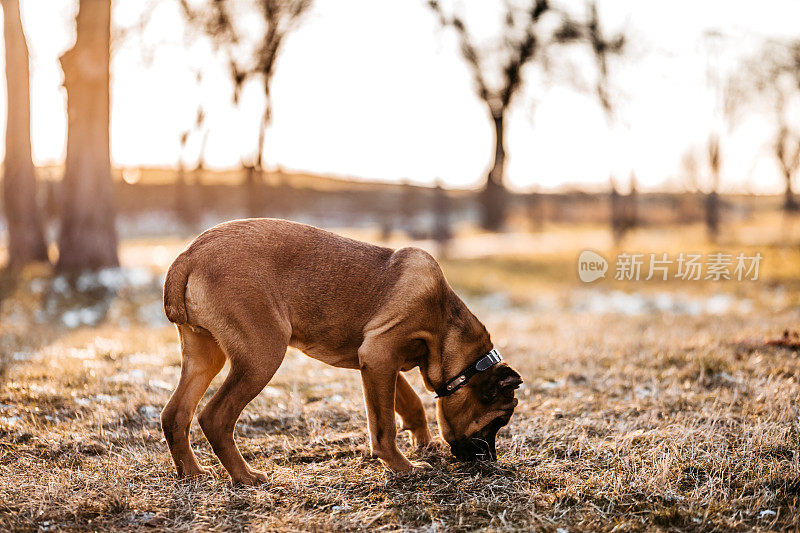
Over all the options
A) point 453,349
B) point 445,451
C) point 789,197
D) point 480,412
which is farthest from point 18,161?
point 789,197

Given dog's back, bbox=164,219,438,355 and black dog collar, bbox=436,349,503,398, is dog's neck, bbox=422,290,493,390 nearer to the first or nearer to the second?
black dog collar, bbox=436,349,503,398

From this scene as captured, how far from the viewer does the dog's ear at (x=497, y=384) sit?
13.9 ft

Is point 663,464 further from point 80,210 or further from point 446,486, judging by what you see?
point 80,210

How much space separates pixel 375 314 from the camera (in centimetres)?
426

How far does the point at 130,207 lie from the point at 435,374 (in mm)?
43447

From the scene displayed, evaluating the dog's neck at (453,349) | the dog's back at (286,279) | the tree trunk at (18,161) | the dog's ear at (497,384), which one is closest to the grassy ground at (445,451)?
the dog's ear at (497,384)

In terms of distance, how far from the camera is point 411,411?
476cm

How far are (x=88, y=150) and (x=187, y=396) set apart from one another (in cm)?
1120

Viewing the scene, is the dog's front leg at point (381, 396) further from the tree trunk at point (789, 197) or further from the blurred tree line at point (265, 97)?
the tree trunk at point (789, 197)

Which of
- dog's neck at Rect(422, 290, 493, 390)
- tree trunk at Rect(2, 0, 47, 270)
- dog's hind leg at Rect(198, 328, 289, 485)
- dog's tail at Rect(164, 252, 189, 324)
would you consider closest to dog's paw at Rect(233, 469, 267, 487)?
dog's hind leg at Rect(198, 328, 289, 485)

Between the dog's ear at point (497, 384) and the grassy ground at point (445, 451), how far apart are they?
43cm

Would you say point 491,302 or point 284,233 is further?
point 491,302

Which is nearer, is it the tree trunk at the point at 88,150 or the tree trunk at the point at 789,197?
the tree trunk at the point at 88,150

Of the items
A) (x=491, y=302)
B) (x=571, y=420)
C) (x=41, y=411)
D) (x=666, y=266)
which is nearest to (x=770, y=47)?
(x=666, y=266)
